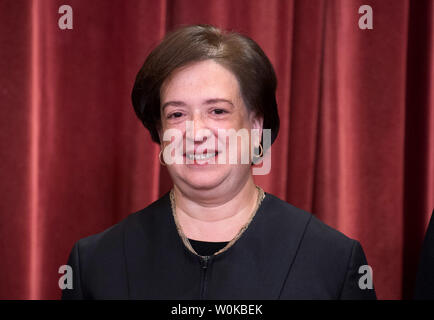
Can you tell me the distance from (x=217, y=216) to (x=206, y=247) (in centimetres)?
9

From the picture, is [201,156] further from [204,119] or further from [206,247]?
[206,247]

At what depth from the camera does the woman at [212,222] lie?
3.81ft

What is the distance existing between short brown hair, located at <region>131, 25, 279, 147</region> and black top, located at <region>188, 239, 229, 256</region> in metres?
0.36

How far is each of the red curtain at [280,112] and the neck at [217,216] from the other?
445 mm

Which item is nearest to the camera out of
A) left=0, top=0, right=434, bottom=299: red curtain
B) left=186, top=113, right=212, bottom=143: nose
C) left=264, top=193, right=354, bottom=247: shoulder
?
left=186, top=113, right=212, bottom=143: nose

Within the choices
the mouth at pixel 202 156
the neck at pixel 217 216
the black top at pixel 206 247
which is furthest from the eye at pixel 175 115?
the black top at pixel 206 247

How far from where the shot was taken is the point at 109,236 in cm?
130

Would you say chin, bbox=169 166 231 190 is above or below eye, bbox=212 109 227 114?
below

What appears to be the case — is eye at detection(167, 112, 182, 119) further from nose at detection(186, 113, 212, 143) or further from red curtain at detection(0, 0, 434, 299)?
red curtain at detection(0, 0, 434, 299)

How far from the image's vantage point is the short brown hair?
1178 millimetres

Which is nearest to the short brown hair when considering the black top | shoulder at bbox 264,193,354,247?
shoulder at bbox 264,193,354,247

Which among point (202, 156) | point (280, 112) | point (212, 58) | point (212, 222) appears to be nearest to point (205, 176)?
point (202, 156)
